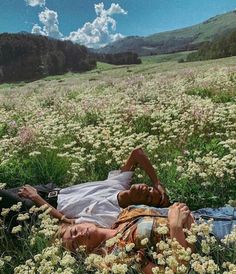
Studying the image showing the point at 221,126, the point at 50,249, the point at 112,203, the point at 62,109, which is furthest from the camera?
the point at 62,109

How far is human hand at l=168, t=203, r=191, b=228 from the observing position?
5270mm

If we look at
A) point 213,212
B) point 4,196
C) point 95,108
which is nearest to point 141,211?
point 213,212

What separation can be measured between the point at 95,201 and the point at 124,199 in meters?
0.50

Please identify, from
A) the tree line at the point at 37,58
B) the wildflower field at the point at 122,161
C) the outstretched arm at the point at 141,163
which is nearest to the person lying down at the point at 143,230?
the wildflower field at the point at 122,161

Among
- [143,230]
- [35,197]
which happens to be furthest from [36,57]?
[143,230]

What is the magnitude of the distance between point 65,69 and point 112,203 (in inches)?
3486

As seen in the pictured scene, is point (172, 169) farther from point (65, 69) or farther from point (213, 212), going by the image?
point (65, 69)

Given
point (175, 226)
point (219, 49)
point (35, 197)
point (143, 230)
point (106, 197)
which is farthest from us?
point (219, 49)

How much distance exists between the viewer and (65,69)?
310 ft

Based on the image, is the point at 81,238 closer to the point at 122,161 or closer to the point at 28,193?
the point at 28,193

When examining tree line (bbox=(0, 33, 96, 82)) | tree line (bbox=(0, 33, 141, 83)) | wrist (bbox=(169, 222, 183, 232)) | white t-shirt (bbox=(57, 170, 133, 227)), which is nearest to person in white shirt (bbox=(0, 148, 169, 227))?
white t-shirt (bbox=(57, 170, 133, 227))

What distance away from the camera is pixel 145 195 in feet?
22.2

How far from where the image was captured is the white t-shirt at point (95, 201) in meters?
6.91

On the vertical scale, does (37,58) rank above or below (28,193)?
above
